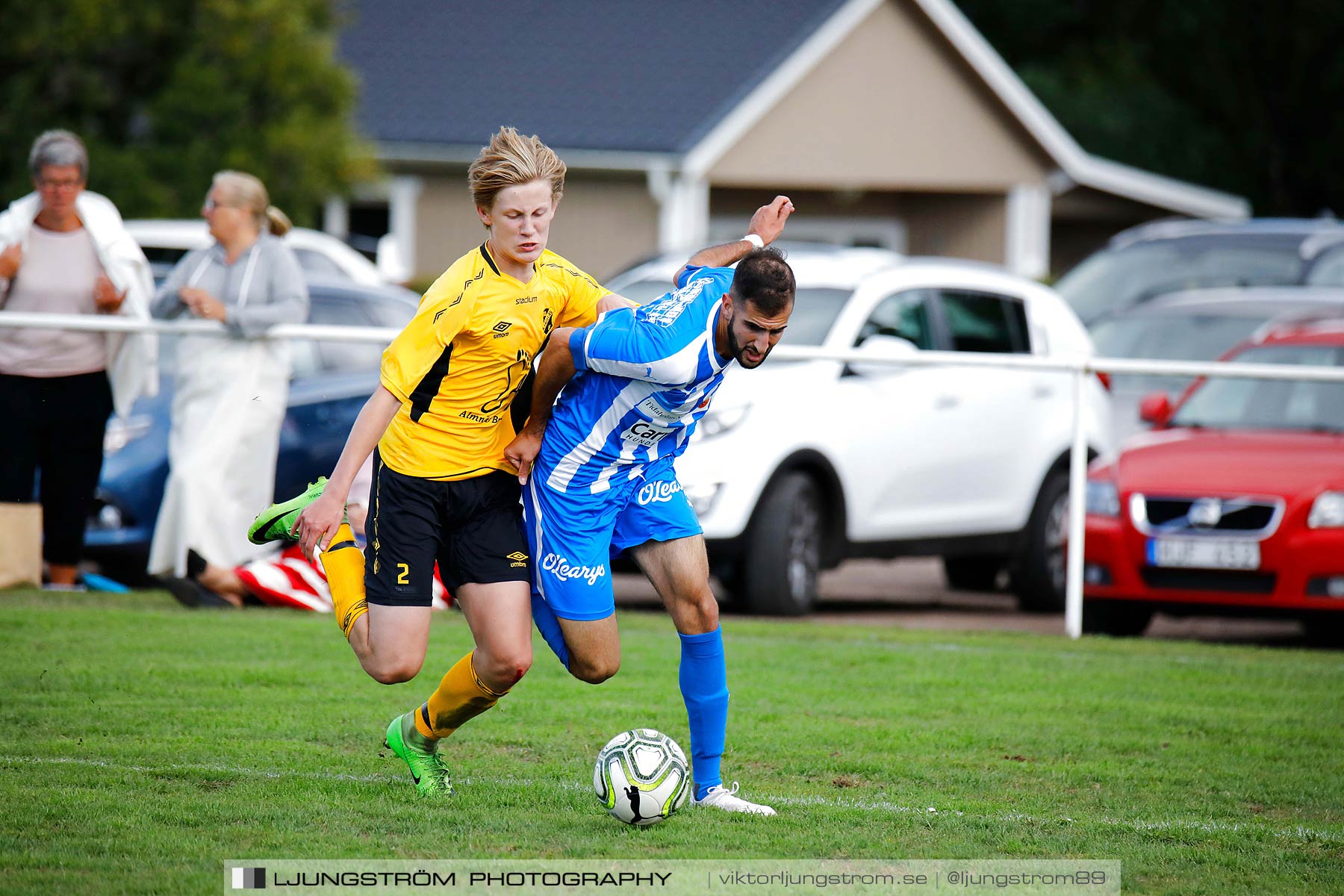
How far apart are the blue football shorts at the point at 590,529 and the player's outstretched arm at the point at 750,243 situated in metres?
0.74

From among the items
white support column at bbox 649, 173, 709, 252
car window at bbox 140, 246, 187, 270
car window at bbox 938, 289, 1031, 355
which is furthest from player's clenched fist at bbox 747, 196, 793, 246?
white support column at bbox 649, 173, 709, 252

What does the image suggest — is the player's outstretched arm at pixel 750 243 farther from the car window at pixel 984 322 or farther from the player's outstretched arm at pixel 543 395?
the car window at pixel 984 322

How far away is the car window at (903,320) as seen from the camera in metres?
10.7

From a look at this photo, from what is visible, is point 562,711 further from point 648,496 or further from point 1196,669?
point 1196,669

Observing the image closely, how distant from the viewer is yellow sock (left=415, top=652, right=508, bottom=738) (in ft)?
18.6

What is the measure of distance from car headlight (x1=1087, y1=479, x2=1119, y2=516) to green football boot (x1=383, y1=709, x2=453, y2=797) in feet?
17.3

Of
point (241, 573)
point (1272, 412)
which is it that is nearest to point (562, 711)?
point (241, 573)

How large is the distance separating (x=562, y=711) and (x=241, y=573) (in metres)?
3.24

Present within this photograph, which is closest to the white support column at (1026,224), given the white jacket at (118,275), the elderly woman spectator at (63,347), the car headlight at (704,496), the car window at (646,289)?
the car window at (646,289)

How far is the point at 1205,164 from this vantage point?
38094 millimetres

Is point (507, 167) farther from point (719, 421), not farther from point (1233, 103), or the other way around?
point (1233, 103)

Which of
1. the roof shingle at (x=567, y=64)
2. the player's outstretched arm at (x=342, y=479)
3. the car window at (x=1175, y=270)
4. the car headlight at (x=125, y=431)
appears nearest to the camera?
the player's outstretched arm at (x=342, y=479)

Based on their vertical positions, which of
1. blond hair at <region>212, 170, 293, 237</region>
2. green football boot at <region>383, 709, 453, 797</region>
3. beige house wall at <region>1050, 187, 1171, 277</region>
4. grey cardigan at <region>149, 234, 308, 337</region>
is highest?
beige house wall at <region>1050, 187, 1171, 277</region>

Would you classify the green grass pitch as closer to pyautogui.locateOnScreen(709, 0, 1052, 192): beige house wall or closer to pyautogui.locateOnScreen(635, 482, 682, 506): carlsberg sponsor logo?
pyautogui.locateOnScreen(635, 482, 682, 506): carlsberg sponsor logo
